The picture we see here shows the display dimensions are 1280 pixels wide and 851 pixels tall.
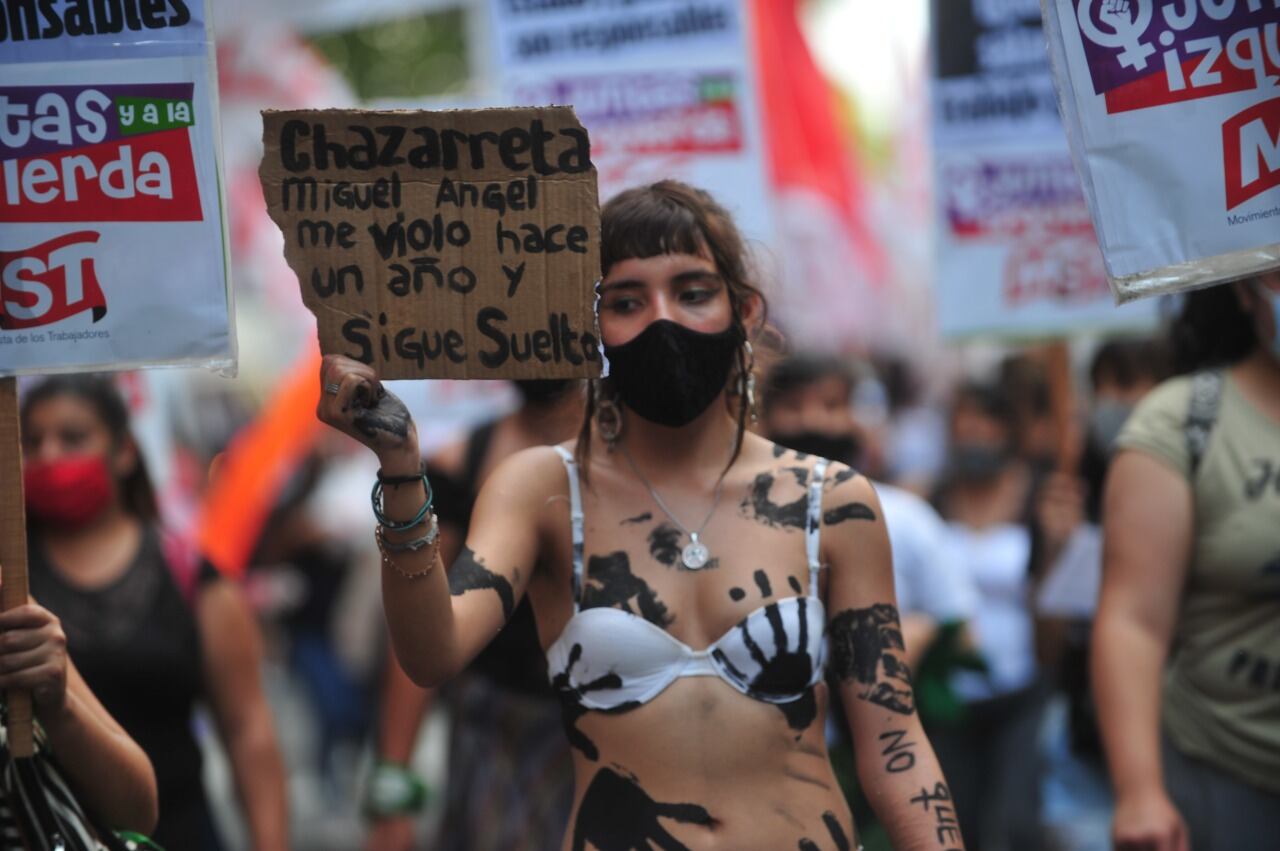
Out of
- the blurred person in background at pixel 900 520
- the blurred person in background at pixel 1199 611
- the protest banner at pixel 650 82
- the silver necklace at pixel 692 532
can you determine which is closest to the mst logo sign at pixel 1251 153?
the blurred person in background at pixel 1199 611

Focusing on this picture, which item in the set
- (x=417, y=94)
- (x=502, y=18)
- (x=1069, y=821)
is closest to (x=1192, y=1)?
(x=1069, y=821)

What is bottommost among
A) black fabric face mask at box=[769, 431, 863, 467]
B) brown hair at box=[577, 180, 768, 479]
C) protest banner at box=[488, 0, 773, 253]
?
black fabric face mask at box=[769, 431, 863, 467]

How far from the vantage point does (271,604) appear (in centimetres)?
1150

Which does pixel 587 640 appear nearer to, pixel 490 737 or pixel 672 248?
pixel 672 248

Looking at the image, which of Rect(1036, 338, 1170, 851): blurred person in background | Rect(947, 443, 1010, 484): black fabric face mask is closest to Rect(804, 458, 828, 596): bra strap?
Rect(1036, 338, 1170, 851): blurred person in background

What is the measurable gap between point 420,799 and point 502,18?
9.70ft

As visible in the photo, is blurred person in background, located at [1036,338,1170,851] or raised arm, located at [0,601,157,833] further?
blurred person in background, located at [1036,338,1170,851]

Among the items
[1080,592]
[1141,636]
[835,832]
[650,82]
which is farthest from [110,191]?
[650,82]

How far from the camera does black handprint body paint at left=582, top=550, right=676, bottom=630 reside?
3139 mm

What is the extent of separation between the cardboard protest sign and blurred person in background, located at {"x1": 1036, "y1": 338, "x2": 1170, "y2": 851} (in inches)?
82.2

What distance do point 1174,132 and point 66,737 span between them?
2.25 m

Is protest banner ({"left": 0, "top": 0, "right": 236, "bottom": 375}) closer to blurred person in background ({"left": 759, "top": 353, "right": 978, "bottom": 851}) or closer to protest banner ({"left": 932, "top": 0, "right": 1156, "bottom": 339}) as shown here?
blurred person in background ({"left": 759, "top": 353, "right": 978, "bottom": 851})

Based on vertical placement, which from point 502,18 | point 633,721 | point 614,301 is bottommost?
point 633,721

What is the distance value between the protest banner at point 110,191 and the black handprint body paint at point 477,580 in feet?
1.82
